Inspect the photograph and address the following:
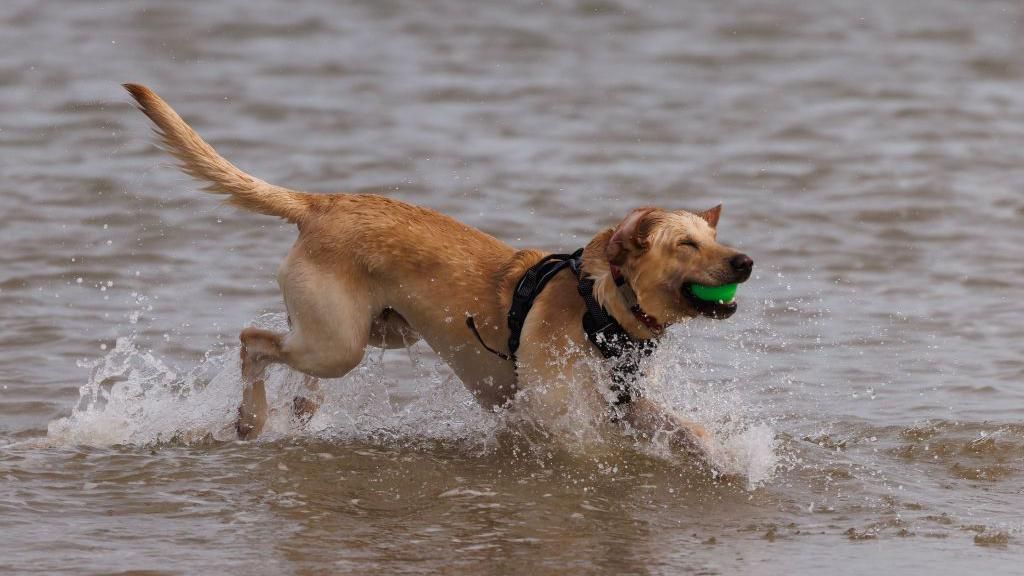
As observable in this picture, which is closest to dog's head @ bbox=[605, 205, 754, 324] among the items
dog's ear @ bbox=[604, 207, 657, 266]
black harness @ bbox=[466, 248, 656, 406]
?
dog's ear @ bbox=[604, 207, 657, 266]

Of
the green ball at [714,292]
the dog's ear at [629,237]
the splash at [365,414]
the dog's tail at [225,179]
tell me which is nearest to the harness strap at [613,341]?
the splash at [365,414]

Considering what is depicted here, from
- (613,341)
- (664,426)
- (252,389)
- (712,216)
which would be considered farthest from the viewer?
(252,389)

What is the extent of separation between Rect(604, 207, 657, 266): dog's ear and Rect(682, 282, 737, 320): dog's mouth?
0.86 feet

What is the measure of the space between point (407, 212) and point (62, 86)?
11126 millimetres

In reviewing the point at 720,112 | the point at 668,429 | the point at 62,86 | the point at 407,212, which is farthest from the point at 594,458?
the point at 62,86

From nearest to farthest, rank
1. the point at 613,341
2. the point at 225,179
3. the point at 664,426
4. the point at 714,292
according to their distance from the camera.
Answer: the point at 714,292 → the point at 613,341 → the point at 664,426 → the point at 225,179

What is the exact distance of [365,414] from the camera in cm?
771

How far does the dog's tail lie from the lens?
274 inches

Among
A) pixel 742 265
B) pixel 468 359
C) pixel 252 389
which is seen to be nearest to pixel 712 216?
pixel 742 265

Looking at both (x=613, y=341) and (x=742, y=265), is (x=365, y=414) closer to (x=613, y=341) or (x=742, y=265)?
(x=613, y=341)

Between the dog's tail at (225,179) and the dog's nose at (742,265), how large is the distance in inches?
82.0

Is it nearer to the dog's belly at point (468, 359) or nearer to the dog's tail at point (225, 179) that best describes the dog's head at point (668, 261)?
the dog's belly at point (468, 359)

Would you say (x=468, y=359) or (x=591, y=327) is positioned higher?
(x=591, y=327)

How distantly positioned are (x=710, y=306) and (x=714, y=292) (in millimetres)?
63
